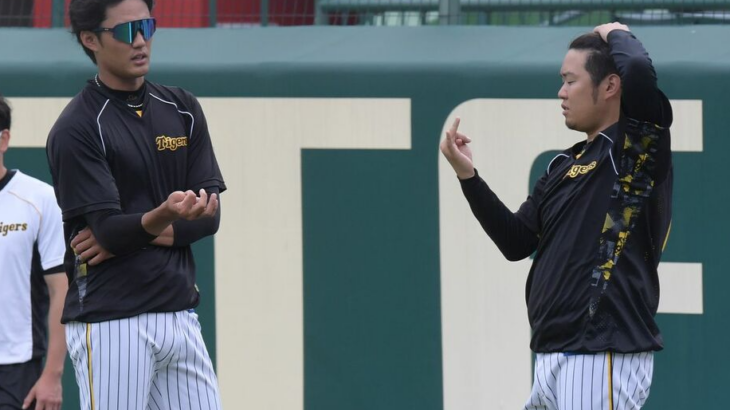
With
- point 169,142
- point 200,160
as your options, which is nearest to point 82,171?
point 169,142

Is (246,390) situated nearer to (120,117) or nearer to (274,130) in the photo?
(274,130)

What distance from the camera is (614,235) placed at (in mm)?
3621

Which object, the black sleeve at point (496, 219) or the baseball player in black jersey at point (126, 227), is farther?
the black sleeve at point (496, 219)

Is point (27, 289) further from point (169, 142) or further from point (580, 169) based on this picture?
A: point (580, 169)

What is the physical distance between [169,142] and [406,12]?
226 cm

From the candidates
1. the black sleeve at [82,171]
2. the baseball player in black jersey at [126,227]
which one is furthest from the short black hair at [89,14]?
the black sleeve at [82,171]

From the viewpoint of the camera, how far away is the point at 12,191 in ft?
15.6

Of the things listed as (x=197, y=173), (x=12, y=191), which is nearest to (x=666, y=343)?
(x=197, y=173)

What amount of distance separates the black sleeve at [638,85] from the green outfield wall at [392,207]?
68.2 inches

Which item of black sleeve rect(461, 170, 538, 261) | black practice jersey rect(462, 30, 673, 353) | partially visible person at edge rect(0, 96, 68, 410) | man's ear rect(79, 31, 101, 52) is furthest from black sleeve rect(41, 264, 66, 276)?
black practice jersey rect(462, 30, 673, 353)

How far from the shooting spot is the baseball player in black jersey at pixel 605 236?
3.60 meters

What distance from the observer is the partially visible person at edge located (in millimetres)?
4676

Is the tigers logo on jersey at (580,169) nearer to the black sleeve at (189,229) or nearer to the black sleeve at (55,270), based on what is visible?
the black sleeve at (189,229)

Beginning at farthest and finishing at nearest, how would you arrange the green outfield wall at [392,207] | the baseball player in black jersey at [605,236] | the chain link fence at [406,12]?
1. the chain link fence at [406,12]
2. the green outfield wall at [392,207]
3. the baseball player in black jersey at [605,236]
